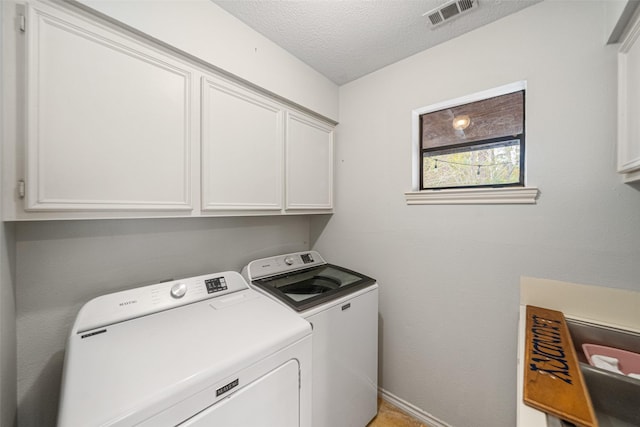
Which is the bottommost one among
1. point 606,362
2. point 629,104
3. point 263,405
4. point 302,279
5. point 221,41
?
point 263,405

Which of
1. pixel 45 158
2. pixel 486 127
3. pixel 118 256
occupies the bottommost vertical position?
pixel 118 256

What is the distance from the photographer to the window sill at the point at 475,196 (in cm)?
132

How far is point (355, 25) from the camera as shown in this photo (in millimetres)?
1456

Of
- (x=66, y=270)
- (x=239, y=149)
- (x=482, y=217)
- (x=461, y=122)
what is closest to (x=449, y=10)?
(x=461, y=122)

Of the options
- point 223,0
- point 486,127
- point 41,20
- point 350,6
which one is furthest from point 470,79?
point 41,20

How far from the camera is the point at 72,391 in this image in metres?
0.68

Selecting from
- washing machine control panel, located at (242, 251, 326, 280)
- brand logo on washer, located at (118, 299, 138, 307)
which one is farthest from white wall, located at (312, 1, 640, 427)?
brand logo on washer, located at (118, 299, 138, 307)

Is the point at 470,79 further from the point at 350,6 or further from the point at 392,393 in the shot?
the point at 392,393

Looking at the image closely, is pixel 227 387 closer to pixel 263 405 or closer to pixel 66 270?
pixel 263 405

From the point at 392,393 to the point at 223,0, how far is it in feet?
9.57

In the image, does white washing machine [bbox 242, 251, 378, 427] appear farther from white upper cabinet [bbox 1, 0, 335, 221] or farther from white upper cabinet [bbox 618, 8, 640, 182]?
white upper cabinet [bbox 618, 8, 640, 182]

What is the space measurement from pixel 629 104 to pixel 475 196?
2.26 feet

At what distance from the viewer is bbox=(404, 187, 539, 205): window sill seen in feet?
4.32

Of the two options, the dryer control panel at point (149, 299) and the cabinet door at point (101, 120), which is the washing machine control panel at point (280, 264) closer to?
the dryer control panel at point (149, 299)
